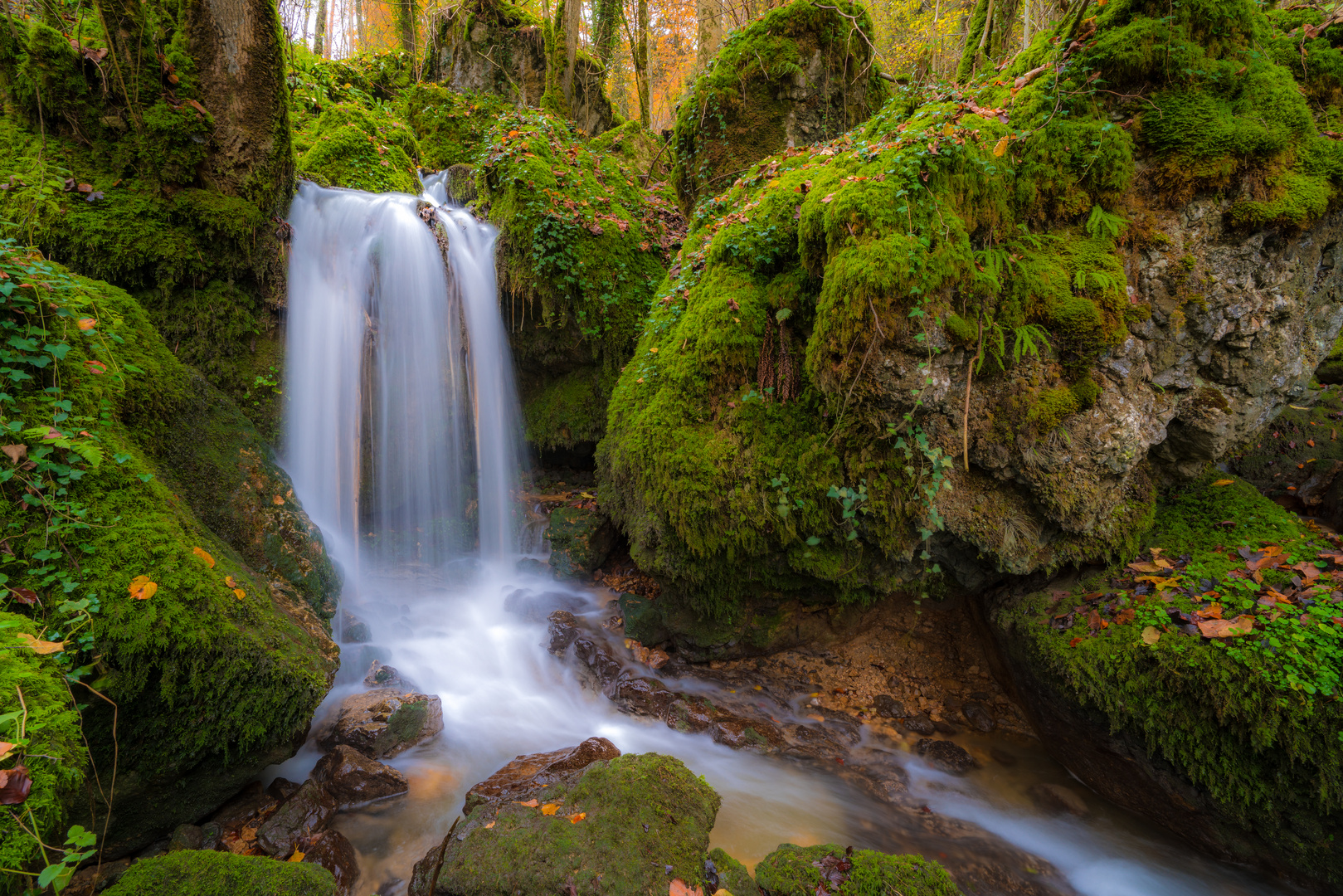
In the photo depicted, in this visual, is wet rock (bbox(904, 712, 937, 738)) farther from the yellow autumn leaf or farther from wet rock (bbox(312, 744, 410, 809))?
the yellow autumn leaf

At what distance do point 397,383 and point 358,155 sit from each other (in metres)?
3.95

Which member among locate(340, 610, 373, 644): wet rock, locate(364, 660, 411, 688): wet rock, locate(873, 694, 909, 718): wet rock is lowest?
locate(873, 694, 909, 718): wet rock

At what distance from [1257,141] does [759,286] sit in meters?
3.36

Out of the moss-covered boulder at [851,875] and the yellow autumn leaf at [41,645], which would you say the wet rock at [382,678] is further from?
the moss-covered boulder at [851,875]

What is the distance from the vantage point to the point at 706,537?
4.41m

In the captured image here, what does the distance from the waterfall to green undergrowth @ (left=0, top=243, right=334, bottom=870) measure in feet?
7.92

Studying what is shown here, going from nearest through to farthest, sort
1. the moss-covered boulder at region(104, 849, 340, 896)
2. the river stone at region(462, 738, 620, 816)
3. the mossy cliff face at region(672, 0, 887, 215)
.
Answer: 1. the moss-covered boulder at region(104, 849, 340, 896)
2. the river stone at region(462, 738, 620, 816)
3. the mossy cliff face at region(672, 0, 887, 215)

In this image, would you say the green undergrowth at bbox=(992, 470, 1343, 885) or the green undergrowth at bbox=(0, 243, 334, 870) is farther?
the green undergrowth at bbox=(992, 470, 1343, 885)

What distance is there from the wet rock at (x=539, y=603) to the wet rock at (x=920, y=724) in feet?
11.1

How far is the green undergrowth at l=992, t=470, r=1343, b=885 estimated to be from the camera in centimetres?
296

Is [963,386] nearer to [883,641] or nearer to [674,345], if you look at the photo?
[674,345]

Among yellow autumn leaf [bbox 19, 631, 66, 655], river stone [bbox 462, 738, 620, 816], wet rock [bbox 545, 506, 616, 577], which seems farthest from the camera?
Answer: wet rock [bbox 545, 506, 616, 577]

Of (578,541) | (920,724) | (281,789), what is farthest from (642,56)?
(281,789)

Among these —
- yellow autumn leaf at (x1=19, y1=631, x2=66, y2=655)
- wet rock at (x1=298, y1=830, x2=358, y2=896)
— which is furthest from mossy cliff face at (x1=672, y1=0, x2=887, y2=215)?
wet rock at (x1=298, y1=830, x2=358, y2=896)
